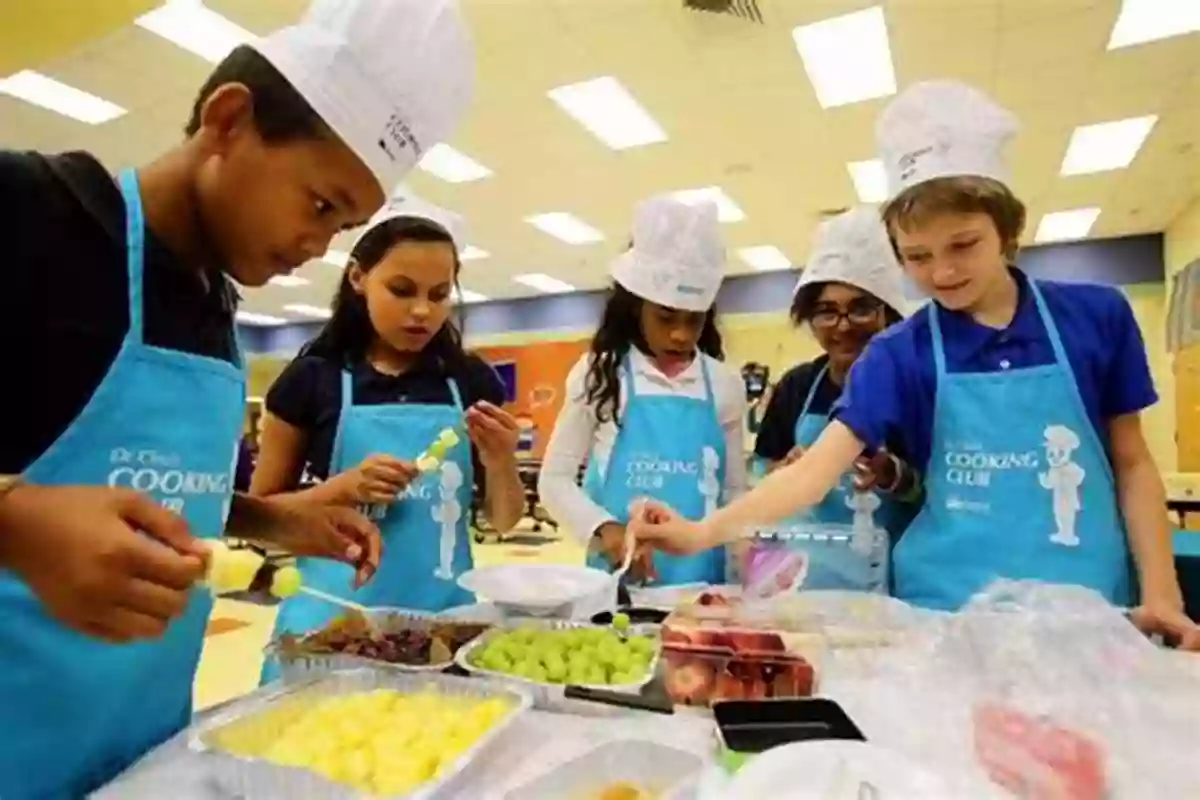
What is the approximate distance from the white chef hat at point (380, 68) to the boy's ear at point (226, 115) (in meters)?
0.04

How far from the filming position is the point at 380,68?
2.54ft

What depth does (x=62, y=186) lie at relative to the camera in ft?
2.22

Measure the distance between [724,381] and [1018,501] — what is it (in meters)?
0.68

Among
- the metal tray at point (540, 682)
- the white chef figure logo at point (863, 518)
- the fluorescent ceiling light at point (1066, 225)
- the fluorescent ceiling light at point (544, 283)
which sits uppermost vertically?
the fluorescent ceiling light at point (544, 283)

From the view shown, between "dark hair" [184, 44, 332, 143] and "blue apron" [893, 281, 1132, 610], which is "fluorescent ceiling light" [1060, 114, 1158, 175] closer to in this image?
"blue apron" [893, 281, 1132, 610]

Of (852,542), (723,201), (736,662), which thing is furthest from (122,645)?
(723,201)

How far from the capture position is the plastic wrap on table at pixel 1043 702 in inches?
22.7

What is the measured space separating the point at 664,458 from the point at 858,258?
559 millimetres

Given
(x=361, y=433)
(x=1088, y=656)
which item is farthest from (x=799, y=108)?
(x=1088, y=656)

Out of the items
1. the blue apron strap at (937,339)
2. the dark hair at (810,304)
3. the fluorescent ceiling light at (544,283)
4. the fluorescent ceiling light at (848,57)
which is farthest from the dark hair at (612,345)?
the fluorescent ceiling light at (544,283)

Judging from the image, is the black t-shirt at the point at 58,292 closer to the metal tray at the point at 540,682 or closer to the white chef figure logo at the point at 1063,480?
the metal tray at the point at 540,682

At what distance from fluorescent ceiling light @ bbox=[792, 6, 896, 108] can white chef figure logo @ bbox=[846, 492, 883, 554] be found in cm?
306

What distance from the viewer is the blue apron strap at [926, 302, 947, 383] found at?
114 centimetres

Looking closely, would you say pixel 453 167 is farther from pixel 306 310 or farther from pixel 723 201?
pixel 306 310
